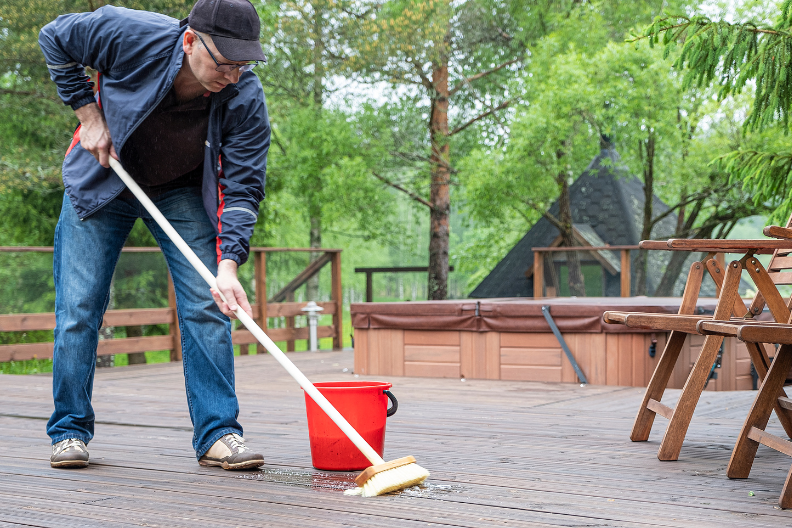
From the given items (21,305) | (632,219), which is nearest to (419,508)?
(21,305)

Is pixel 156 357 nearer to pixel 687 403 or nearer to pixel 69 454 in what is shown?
pixel 69 454

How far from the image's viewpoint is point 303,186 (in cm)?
1517

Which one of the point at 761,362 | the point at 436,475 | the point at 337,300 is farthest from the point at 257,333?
the point at 337,300

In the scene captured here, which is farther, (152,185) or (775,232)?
(152,185)

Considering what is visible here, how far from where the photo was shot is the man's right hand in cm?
228

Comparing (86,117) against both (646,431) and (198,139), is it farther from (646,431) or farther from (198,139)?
(646,431)

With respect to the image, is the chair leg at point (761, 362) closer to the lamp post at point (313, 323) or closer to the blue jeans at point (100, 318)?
the blue jeans at point (100, 318)

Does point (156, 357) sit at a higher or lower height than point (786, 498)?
lower

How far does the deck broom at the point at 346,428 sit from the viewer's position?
191 centimetres

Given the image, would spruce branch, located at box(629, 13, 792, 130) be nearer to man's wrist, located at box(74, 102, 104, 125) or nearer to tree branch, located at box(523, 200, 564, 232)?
man's wrist, located at box(74, 102, 104, 125)

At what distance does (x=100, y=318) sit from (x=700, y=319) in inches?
68.5

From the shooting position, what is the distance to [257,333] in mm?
2111

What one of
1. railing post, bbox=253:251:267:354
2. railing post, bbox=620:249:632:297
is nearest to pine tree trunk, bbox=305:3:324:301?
railing post, bbox=253:251:267:354

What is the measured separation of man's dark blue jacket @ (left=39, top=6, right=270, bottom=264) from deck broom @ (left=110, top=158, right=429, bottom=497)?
0.07m
